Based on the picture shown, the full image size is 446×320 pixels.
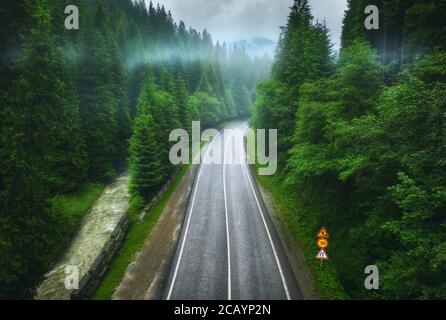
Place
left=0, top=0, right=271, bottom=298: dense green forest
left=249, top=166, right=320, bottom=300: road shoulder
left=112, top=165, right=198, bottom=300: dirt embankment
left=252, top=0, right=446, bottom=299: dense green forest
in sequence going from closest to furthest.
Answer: left=252, top=0, right=446, bottom=299: dense green forest
left=0, top=0, right=271, bottom=298: dense green forest
left=112, top=165, right=198, bottom=300: dirt embankment
left=249, top=166, right=320, bottom=300: road shoulder

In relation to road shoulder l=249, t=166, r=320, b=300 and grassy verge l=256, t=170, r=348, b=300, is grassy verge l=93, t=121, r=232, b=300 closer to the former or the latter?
road shoulder l=249, t=166, r=320, b=300

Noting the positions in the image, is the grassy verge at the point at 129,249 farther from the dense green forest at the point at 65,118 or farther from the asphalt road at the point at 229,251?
the asphalt road at the point at 229,251

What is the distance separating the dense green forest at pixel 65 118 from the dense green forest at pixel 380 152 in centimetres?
1333

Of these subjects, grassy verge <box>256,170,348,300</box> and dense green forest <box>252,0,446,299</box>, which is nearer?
dense green forest <box>252,0,446,299</box>

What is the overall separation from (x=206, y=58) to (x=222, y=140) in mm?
43519

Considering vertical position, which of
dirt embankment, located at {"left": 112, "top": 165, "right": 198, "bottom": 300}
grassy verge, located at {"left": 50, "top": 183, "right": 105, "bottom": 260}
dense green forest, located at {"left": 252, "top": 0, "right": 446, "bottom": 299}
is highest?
dense green forest, located at {"left": 252, "top": 0, "right": 446, "bottom": 299}

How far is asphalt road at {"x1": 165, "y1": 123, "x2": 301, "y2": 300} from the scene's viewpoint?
54.8 feet

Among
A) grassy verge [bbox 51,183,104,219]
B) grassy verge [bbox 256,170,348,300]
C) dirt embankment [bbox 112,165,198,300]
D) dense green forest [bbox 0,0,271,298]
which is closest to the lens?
dense green forest [bbox 0,0,271,298]

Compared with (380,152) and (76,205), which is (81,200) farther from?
(380,152)

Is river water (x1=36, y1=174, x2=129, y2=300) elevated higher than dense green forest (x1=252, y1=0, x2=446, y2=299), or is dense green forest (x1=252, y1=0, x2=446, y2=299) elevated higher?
dense green forest (x1=252, y1=0, x2=446, y2=299)

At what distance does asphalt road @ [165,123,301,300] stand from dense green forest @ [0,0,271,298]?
18.9 ft

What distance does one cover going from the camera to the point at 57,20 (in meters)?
30.8

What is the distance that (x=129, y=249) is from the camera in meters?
21.2

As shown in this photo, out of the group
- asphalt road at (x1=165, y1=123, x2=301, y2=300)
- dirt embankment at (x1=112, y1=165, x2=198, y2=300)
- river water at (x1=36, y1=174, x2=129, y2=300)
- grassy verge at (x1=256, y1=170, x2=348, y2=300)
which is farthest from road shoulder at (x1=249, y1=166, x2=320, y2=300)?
river water at (x1=36, y1=174, x2=129, y2=300)
